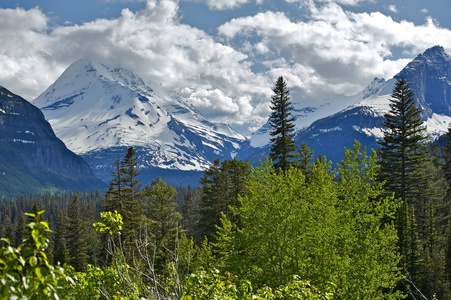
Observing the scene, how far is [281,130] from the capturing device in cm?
3700

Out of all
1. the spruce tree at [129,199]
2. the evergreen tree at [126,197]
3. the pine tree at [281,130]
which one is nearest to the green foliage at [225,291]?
the pine tree at [281,130]

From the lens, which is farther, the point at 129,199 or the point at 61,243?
the point at 61,243

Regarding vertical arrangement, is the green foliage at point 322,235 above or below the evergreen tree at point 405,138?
below

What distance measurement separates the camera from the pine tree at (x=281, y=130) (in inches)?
1415

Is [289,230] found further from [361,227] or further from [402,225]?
[402,225]

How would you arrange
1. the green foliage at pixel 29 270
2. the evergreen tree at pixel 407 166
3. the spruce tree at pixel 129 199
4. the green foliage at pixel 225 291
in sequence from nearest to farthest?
the green foliage at pixel 29 270 < the green foliage at pixel 225 291 < the evergreen tree at pixel 407 166 < the spruce tree at pixel 129 199

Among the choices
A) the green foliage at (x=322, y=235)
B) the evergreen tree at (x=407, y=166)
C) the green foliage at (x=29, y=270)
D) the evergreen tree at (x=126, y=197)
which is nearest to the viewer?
the green foliage at (x=29, y=270)

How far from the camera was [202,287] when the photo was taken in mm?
8492

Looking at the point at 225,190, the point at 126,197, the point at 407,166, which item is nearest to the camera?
the point at 407,166

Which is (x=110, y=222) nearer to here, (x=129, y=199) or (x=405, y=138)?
(x=405, y=138)

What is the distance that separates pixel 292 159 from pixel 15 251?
34410 millimetres

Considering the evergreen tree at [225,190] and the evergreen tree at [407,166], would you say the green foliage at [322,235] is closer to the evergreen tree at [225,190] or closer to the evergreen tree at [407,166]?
the evergreen tree at [407,166]

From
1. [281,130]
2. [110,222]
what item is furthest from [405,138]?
[110,222]

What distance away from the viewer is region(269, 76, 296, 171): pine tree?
1415 inches
